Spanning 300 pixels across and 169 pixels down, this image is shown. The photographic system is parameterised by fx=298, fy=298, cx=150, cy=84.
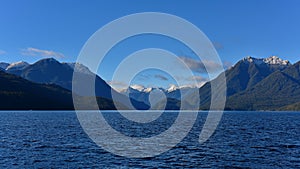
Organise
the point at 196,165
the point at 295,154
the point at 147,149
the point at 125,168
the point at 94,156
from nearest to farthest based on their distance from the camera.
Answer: the point at 125,168 → the point at 196,165 → the point at 94,156 → the point at 295,154 → the point at 147,149

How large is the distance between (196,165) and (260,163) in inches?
423

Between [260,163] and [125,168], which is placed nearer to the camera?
[125,168]

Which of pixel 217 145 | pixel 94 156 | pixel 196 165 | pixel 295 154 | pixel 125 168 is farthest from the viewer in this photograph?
pixel 217 145

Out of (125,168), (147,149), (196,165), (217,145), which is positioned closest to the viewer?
(125,168)

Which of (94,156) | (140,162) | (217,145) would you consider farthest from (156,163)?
(217,145)

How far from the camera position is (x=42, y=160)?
46.9m

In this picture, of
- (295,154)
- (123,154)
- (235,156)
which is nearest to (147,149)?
(123,154)

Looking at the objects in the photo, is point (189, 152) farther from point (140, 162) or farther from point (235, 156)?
point (140, 162)

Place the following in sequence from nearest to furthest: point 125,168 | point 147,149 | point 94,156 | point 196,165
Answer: point 125,168, point 196,165, point 94,156, point 147,149

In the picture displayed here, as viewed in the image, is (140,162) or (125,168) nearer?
(125,168)

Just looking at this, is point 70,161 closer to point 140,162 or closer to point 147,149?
point 140,162

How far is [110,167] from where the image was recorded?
42844 millimetres

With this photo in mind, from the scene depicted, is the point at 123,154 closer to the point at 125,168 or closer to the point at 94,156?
the point at 94,156

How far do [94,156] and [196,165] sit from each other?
57.1ft
